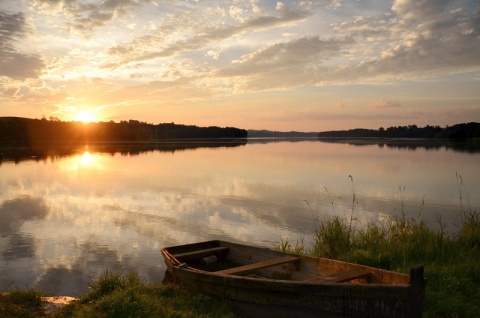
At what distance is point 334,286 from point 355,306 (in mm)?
458

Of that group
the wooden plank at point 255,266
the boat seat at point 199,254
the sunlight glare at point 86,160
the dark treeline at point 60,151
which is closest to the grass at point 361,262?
the wooden plank at point 255,266

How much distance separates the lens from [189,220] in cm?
1928

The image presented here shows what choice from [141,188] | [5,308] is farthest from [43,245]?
[141,188]

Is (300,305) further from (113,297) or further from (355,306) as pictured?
(113,297)

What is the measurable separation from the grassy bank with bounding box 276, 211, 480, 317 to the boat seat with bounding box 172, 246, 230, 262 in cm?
253

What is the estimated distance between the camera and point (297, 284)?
7.14m

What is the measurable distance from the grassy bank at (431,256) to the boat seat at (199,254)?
8.31 feet

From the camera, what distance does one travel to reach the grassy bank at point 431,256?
7523mm

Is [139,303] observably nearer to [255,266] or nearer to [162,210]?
[255,266]

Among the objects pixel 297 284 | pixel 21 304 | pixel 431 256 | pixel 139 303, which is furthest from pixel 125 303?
pixel 431 256

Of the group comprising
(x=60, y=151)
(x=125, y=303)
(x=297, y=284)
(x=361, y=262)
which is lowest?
(x=361, y=262)

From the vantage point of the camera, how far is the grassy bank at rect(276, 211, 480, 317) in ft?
24.7

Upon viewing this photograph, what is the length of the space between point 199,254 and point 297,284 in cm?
445

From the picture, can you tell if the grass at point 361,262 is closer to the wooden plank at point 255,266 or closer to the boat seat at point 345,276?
the wooden plank at point 255,266
